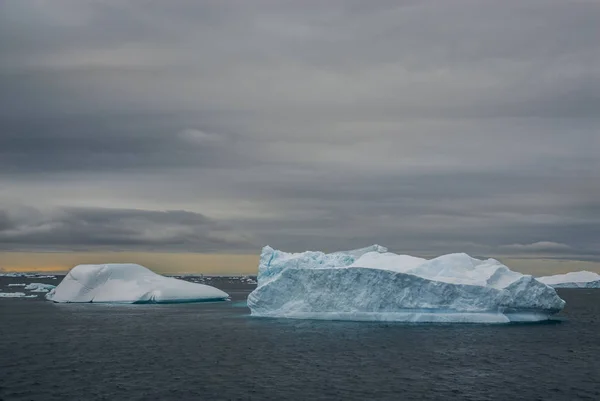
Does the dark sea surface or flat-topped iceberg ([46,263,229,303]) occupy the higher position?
flat-topped iceberg ([46,263,229,303])

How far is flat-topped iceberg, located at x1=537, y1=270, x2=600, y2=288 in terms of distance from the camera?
142 m

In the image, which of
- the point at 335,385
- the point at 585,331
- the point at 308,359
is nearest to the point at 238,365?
the point at 308,359

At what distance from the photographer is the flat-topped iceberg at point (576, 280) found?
14200 cm

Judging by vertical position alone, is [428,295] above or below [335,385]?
above

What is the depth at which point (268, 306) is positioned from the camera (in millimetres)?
48594

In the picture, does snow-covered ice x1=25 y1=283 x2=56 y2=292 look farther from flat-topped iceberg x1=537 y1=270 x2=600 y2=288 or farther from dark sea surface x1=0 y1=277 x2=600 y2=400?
flat-topped iceberg x1=537 y1=270 x2=600 y2=288

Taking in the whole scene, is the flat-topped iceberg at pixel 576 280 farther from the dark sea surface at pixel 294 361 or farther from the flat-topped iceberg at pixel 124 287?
the dark sea surface at pixel 294 361

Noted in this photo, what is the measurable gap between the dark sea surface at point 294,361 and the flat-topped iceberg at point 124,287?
17.9 metres

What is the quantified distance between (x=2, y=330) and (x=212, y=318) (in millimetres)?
15138

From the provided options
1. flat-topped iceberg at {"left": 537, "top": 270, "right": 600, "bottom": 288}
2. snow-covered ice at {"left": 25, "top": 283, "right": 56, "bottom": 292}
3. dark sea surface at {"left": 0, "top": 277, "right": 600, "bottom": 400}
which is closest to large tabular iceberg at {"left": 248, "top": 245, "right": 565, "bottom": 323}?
dark sea surface at {"left": 0, "top": 277, "right": 600, "bottom": 400}

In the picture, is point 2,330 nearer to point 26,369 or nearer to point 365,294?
point 26,369

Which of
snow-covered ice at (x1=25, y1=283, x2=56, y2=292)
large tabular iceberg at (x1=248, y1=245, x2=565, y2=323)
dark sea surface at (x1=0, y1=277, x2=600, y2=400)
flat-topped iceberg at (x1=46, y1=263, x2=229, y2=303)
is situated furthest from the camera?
snow-covered ice at (x1=25, y1=283, x2=56, y2=292)

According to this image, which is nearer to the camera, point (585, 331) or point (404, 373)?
point (404, 373)

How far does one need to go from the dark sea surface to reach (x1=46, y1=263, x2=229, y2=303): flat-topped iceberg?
1790 centimetres
